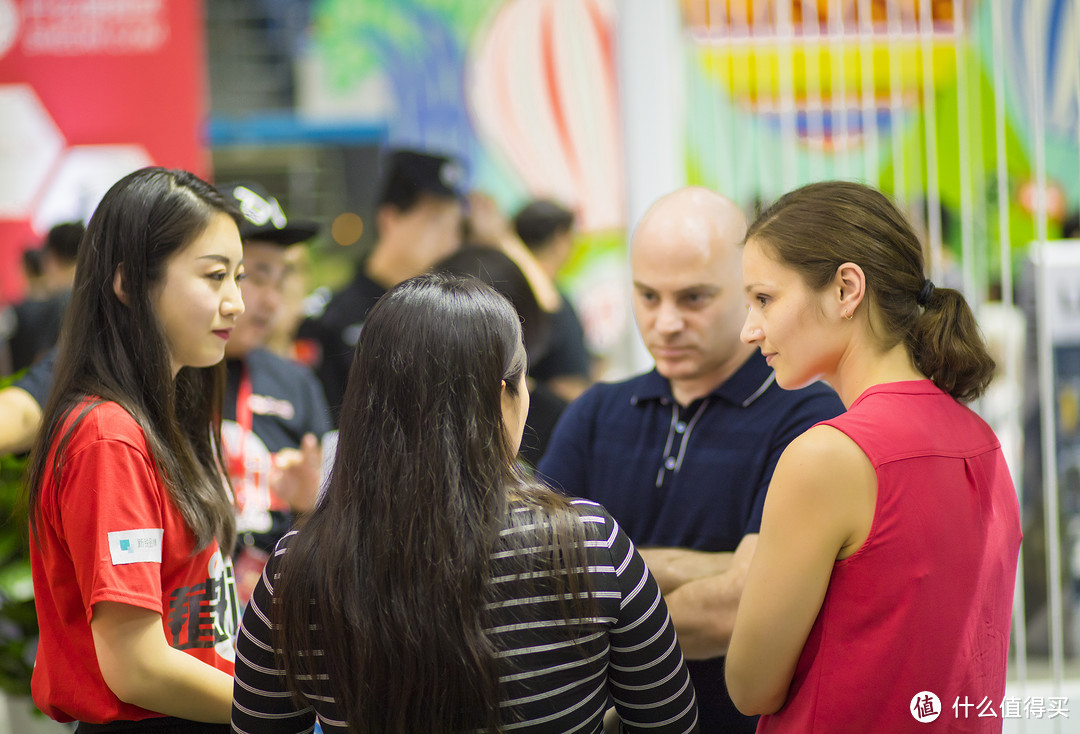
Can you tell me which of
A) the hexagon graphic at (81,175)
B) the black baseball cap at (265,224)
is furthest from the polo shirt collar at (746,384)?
the hexagon graphic at (81,175)

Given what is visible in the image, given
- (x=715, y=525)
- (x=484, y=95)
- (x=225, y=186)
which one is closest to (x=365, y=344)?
(x=715, y=525)

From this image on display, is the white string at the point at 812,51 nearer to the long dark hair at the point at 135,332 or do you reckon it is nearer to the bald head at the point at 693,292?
the bald head at the point at 693,292

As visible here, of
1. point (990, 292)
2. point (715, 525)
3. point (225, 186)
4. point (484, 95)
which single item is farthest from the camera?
point (484, 95)

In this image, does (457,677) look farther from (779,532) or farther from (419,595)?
(779,532)

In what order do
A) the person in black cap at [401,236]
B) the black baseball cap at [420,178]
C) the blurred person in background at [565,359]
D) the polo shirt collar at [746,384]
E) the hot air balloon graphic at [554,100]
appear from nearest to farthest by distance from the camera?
the polo shirt collar at [746,384], the blurred person in background at [565,359], the person in black cap at [401,236], the black baseball cap at [420,178], the hot air balloon graphic at [554,100]

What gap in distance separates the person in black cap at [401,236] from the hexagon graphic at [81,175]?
1363 mm

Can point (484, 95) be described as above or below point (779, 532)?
above

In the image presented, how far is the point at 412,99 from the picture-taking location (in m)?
5.80

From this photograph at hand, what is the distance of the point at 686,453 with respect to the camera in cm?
176

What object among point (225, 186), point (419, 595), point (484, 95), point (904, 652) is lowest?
point (904, 652)

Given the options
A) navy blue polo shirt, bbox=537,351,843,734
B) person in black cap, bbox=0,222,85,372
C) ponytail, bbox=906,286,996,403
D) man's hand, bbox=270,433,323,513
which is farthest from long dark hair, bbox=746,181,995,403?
person in black cap, bbox=0,222,85,372

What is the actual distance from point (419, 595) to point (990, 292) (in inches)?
172

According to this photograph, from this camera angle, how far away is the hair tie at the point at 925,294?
1.36m

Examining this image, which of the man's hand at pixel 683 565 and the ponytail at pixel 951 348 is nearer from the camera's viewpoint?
the ponytail at pixel 951 348
